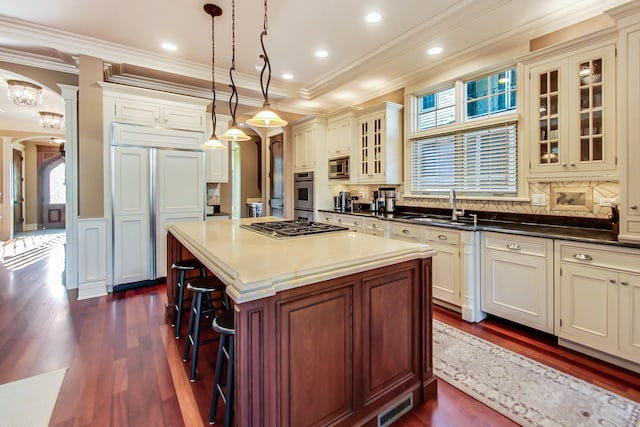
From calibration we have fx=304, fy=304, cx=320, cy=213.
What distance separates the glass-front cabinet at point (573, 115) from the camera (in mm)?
2369

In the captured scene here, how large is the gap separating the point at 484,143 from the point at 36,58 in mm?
5376

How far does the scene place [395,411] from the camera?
1.66 metres

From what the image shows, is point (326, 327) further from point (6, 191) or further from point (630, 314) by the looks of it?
point (6, 191)

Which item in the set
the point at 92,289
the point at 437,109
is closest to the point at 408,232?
the point at 437,109

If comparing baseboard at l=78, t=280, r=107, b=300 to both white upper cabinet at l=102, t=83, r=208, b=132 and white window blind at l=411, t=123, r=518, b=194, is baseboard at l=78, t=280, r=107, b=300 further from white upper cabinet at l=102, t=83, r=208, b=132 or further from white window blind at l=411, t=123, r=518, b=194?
white window blind at l=411, t=123, r=518, b=194

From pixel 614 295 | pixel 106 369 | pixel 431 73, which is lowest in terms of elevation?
pixel 106 369

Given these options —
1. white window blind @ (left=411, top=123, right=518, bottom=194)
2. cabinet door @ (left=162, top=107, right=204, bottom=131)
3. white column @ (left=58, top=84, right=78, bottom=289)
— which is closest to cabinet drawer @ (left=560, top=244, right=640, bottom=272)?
white window blind @ (left=411, top=123, right=518, bottom=194)

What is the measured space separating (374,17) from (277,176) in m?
3.70

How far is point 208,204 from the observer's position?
203 inches

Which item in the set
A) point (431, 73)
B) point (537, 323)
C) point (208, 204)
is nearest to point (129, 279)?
point (208, 204)

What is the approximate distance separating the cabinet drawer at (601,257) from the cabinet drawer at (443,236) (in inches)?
33.1

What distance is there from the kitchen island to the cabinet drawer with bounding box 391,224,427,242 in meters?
1.59

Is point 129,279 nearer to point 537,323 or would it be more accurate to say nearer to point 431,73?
point 537,323

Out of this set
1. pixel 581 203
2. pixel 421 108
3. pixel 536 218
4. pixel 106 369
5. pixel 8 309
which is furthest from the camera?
pixel 421 108
